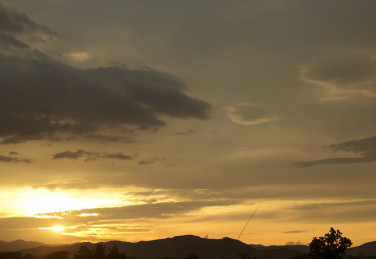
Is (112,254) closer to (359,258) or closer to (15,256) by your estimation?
(15,256)

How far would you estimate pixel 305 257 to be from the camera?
432ft

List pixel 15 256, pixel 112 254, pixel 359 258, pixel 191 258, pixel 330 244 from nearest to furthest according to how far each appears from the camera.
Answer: pixel 330 244
pixel 112 254
pixel 15 256
pixel 191 258
pixel 359 258

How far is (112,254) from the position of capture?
4500 inches

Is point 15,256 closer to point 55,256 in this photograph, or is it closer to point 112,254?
point 55,256

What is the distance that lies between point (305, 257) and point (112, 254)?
5259 cm

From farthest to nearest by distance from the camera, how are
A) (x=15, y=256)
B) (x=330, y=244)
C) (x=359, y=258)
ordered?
(x=359, y=258) → (x=15, y=256) → (x=330, y=244)

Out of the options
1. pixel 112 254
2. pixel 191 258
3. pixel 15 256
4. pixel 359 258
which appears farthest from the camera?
pixel 359 258

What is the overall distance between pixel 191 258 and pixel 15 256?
48814 millimetres

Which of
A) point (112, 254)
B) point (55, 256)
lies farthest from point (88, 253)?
point (55, 256)

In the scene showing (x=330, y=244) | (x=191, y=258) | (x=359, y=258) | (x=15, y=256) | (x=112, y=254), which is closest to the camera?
(x=330, y=244)

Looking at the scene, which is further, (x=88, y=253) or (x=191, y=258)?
(x=191, y=258)

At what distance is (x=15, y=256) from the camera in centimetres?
12812

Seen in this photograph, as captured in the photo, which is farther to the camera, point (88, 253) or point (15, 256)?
point (15, 256)

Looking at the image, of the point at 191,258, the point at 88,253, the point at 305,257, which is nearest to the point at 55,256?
the point at 88,253
